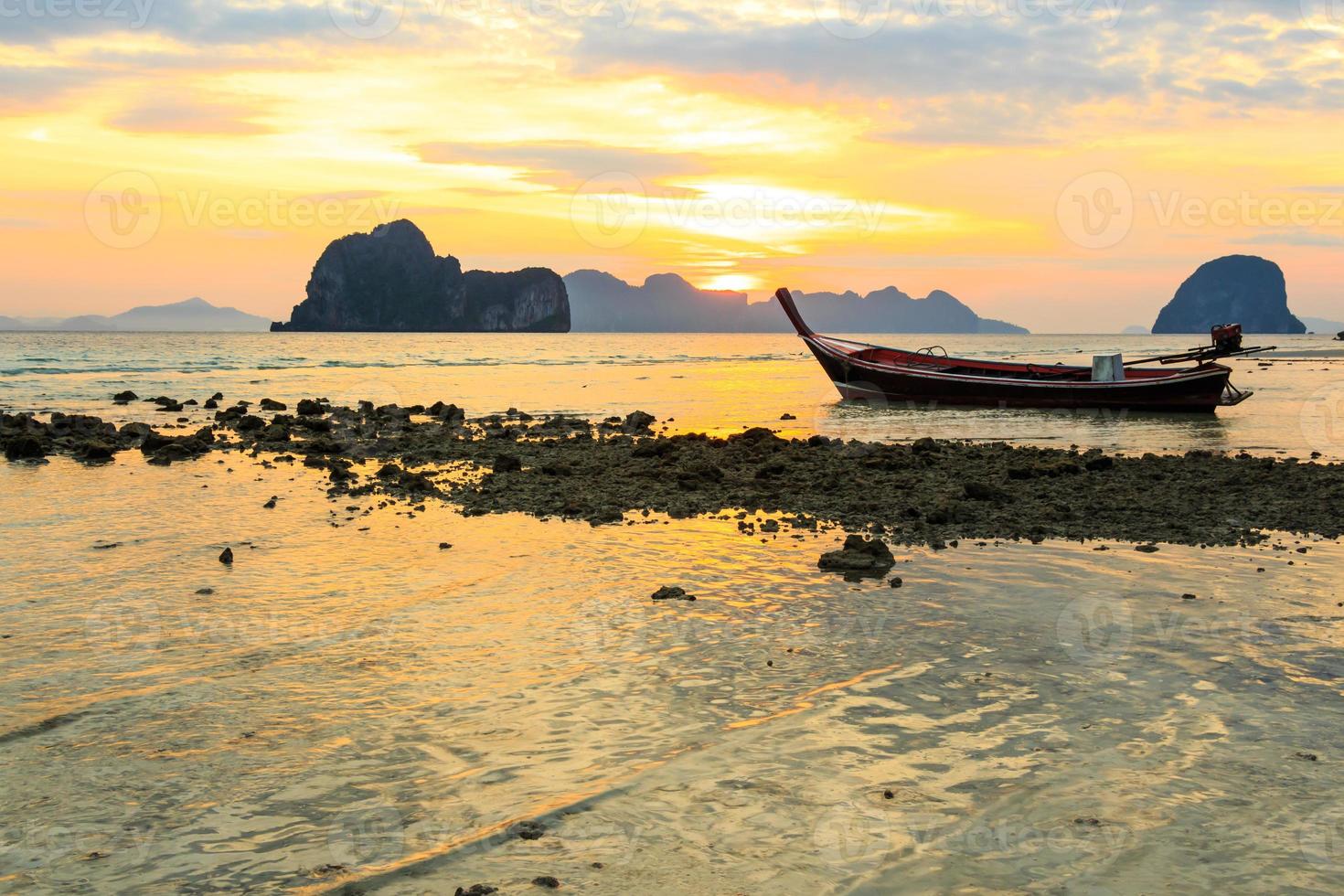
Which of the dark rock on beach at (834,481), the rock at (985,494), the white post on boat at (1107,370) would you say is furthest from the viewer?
the white post on boat at (1107,370)

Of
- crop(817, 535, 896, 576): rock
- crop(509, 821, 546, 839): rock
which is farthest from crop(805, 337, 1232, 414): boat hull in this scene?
crop(509, 821, 546, 839): rock

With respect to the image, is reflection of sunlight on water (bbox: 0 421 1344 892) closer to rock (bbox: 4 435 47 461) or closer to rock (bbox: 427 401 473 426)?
rock (bbox: 4 435 47 461)

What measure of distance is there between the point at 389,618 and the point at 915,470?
1106 centimetres

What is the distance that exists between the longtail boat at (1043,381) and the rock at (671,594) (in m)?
24.6

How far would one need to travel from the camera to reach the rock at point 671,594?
31.2ft

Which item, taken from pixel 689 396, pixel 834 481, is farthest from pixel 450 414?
pixel 834 481

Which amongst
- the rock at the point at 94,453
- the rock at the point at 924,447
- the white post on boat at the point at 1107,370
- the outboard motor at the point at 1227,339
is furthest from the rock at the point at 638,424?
the outboard motor at the point at 1227,339

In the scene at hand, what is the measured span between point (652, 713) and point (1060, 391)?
97.9 feet

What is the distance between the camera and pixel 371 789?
17.6 feet

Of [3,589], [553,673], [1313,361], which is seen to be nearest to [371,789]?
[553,673]

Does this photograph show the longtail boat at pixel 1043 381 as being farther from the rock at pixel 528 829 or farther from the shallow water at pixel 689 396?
the rock at pixel 528 829

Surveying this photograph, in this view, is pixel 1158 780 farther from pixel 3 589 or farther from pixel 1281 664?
pixel 3 589

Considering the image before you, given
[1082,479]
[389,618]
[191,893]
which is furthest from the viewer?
[1082,479]

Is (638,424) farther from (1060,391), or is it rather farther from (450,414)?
(1060,391)
